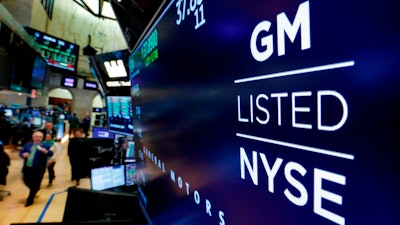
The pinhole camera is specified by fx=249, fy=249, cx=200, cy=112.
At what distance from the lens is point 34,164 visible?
222 inches

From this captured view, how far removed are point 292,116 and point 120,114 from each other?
10.2 ft

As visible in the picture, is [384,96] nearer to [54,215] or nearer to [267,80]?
[267,80]

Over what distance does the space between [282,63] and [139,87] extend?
1292 mm

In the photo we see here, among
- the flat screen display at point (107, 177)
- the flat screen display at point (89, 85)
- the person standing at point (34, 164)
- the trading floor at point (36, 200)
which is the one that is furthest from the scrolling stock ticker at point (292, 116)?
the flat screen display at point (89, 85)

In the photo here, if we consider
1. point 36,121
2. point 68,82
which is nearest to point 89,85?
point 68,82

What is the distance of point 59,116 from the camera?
52.3ft

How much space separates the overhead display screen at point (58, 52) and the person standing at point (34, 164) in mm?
7562

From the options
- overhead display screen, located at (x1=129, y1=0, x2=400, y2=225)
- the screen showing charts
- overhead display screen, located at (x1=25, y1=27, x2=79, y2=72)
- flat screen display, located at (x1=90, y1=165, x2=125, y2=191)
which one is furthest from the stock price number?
overhead display screen, located at (x1=25, y1=27, x2=79, y2=72)

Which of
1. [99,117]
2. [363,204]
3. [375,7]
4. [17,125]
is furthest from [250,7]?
[99,117]

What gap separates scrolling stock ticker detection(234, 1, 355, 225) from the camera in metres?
0.34

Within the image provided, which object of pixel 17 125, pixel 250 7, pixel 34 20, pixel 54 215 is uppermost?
pixel 34 20

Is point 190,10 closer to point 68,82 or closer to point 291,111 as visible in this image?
point 291,111

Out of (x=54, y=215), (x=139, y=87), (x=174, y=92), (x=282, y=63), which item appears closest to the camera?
(x=282, y=63)

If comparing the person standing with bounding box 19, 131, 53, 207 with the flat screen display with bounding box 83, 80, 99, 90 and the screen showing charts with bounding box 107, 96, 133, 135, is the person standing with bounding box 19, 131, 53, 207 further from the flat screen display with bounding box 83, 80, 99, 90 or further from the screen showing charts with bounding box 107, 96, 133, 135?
the flat screen display with bounding box 83, 80, 99, 90
